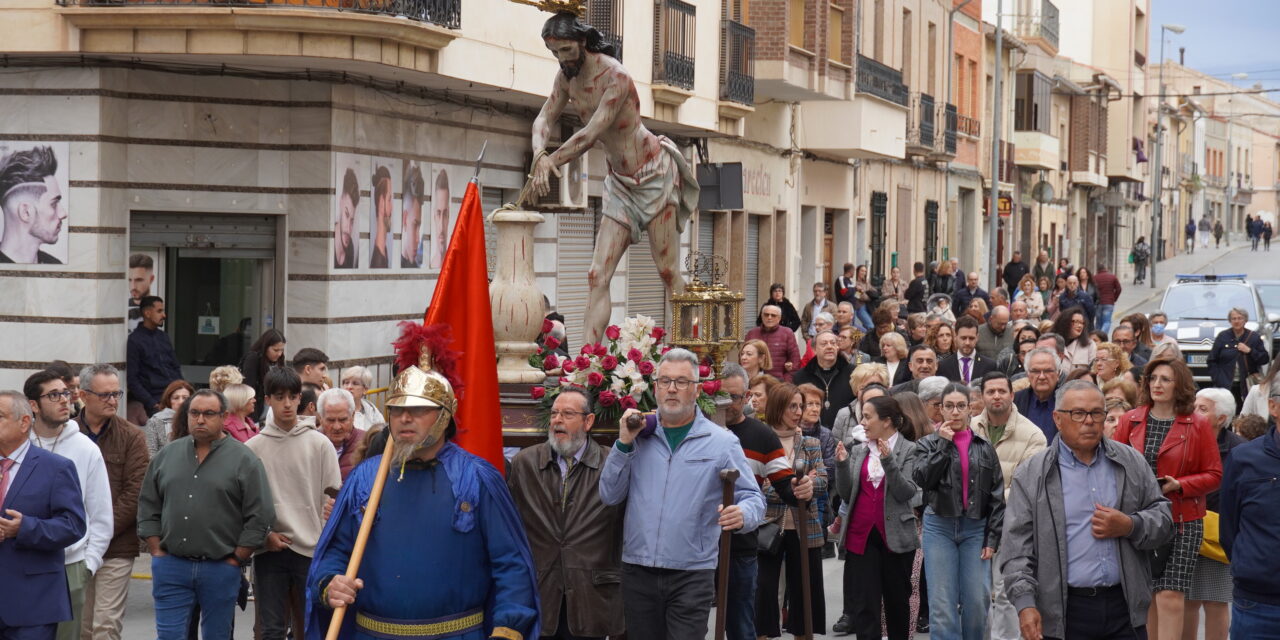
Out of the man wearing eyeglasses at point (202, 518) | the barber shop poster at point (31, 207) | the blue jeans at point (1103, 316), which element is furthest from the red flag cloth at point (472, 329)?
the blue jeans at point (1103, 316)

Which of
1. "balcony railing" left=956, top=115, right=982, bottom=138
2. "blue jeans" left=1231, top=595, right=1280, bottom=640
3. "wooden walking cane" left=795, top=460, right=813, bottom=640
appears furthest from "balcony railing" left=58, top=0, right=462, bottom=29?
"balcony railing" left=956, top=115, right=982, bottom=138

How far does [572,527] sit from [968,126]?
125 feet

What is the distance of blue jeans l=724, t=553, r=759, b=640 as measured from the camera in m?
9.38

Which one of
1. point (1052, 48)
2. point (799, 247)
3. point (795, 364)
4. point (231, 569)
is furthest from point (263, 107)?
point (1052, 48)

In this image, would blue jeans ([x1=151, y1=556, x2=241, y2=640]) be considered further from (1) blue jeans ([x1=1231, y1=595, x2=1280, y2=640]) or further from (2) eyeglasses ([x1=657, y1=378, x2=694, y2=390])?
(1) blue jeans ([x1=1231, y1=595, x2=1280, y2=640])

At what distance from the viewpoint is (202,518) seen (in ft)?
28.7

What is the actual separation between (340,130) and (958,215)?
32.1 meters

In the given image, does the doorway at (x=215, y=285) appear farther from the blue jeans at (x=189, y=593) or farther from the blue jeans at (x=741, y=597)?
the blue jeans at (x=741, y=597)

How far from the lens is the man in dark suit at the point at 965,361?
1448 cm

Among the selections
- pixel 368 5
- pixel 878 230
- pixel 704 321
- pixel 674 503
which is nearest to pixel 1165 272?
pixel 878 230

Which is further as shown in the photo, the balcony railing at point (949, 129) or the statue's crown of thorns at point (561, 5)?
the balcony railing at point (949, 129)

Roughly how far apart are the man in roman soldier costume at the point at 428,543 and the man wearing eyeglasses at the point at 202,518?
107 inches

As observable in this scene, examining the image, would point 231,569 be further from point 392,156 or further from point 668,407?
point 392,156

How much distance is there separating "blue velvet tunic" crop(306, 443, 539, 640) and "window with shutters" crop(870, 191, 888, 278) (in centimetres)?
3164
